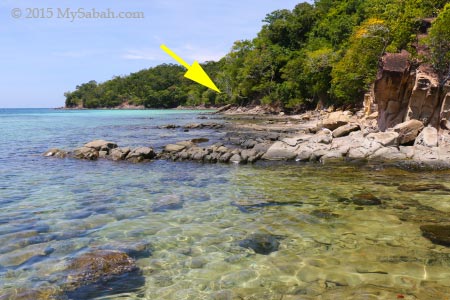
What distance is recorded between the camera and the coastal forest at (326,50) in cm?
2903

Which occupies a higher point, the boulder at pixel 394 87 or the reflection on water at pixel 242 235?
the boulder at pixel 394 87

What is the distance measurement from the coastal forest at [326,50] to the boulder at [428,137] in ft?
14.5

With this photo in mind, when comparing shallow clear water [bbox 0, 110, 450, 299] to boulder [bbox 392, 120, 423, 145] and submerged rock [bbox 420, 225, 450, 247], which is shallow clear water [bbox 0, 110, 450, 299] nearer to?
submerged rock [bbox 420, 225, 450, 247]

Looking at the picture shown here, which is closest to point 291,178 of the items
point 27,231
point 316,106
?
point 27,231

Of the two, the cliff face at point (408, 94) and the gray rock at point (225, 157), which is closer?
the gray rock at point (225, 157)

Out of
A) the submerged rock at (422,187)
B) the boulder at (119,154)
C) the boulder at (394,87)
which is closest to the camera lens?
the submerged rock at (422,187)

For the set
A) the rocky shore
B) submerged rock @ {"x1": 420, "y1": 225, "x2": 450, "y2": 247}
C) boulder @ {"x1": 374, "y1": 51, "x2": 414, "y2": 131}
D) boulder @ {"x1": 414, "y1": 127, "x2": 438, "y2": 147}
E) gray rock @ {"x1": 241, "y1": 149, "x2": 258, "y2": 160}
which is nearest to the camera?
submerged rock @ {"x1": 420, "y1": 225, "x2": 450, "y2": 247}

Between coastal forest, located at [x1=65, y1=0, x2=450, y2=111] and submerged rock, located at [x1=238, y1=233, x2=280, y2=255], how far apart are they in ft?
57.6

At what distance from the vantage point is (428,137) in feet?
55.8

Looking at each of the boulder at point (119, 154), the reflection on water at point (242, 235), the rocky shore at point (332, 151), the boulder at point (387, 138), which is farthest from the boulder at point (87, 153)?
the boulder at point (387, 138)

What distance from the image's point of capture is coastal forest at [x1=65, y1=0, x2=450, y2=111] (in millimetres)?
29031

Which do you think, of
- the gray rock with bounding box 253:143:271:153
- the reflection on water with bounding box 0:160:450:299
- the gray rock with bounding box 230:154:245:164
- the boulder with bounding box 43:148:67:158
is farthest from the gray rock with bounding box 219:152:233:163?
the boulder with bounding box 43:148:67:158

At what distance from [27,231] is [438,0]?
3412cm

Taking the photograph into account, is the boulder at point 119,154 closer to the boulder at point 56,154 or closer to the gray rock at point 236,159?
the boulder at point 56,154
